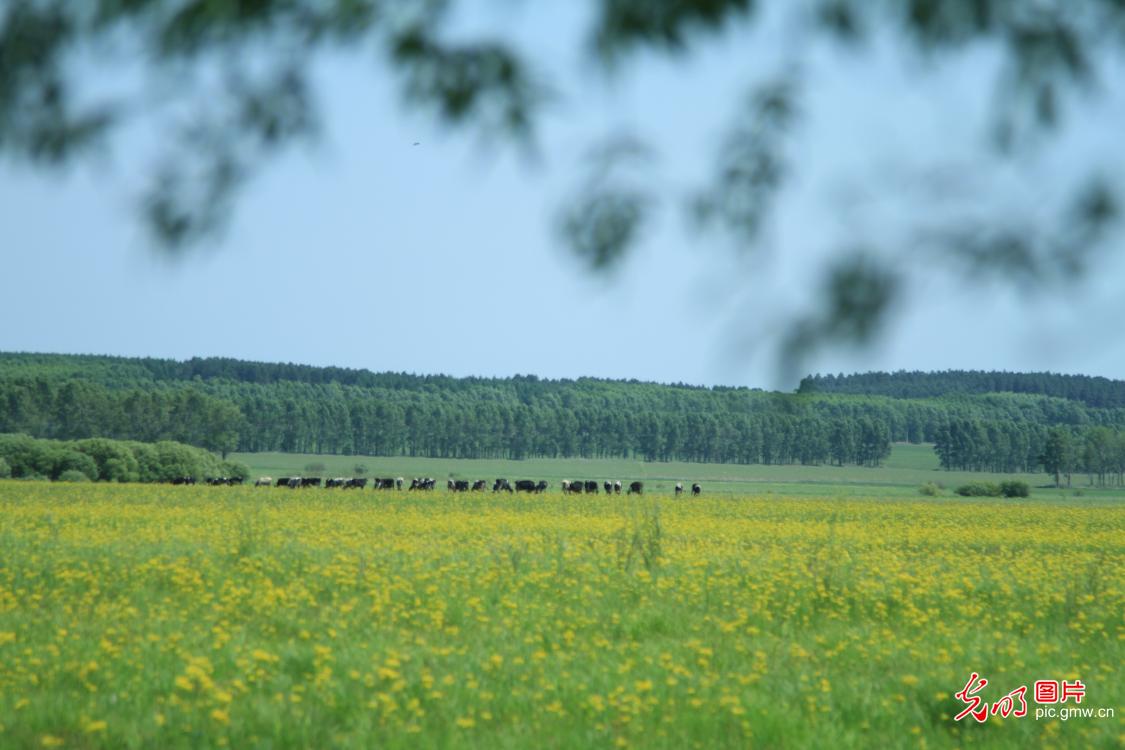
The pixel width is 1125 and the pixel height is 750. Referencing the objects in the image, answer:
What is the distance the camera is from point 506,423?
165 metres

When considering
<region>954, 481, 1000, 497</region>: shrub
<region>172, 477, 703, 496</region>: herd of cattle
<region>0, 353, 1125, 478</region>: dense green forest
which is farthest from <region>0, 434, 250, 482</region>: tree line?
<region>0, 353, 1125, 478</region>: dense green forest

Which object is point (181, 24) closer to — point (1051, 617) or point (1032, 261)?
point (1032, 261)

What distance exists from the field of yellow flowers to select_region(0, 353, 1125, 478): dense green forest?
9864 cm

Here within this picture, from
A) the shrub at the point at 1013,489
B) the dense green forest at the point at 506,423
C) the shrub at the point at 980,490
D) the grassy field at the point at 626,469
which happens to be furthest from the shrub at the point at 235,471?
the dense green forest at the point at 506,423

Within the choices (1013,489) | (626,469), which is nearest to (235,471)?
(1013,489)

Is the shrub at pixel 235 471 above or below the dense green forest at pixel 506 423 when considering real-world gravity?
below

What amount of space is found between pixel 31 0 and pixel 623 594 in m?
11.1

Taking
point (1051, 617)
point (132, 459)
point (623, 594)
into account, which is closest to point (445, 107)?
point (623, 594)

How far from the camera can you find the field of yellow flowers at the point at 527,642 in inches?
311

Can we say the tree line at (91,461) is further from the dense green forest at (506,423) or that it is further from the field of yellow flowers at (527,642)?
the dense green forest at (506,423)

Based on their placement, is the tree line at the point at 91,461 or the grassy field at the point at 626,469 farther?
the grassy field at the point at 626,469

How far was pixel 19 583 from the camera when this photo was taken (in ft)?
45.6

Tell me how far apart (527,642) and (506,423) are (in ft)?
508

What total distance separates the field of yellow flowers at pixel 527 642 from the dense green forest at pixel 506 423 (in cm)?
9864
